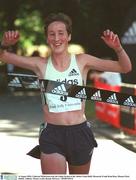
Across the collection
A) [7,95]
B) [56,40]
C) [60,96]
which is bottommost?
[7,95]

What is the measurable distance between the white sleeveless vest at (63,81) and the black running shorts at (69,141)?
15 cm

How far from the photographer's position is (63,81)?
15.6 ft

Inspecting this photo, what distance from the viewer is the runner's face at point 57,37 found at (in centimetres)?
475

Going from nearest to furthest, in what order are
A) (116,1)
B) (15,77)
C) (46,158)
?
(46,158) → (15,77) → (116,1)

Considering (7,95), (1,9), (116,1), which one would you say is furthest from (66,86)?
(1,9)

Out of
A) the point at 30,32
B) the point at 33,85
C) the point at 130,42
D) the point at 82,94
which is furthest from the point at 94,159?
the point at 30,32

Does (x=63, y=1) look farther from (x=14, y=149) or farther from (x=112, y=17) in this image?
(x=14, y=149)

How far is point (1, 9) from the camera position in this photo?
3700 centimetres

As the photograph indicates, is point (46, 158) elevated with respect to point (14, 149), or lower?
elevated

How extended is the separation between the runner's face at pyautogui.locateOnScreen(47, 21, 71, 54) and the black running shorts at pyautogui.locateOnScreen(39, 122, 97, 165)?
0.63 meters

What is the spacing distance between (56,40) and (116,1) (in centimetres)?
2689

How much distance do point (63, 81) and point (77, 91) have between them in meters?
0.15

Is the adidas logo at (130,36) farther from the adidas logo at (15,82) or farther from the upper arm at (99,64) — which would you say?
the upper arm at (99,64)

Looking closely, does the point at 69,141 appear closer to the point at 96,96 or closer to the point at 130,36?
the point at 96,96
